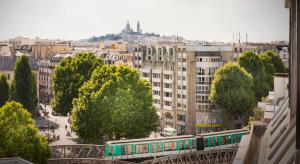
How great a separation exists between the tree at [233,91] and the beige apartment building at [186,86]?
8.42 feet

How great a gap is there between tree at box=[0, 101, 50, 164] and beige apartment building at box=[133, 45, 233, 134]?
21.3m

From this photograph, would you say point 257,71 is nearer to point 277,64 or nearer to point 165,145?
point 277,64

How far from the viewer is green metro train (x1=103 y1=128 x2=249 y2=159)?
2520 centimetres

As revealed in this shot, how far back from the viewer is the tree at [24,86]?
40188 mm

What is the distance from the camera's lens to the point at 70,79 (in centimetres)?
3609

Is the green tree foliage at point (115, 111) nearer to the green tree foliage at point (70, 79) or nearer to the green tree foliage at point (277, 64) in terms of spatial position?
the green tree foliage at point (70, 79)

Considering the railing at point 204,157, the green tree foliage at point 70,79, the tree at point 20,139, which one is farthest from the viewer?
the green tree foliage at point 70,79

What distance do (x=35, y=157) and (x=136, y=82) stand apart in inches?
409

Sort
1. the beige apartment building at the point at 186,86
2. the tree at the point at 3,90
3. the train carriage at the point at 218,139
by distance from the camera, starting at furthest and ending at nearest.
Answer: the beige apartment building at the point at 186,86
the tree at the point at 3,90
the train carriage at the point at 218,139

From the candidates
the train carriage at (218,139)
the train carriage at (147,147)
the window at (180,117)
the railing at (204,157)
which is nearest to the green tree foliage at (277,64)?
the window at (180,117)

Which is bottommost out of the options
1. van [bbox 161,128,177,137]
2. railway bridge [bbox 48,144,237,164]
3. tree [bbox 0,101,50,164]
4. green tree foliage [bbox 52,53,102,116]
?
van [bbox 161,128,177,137]

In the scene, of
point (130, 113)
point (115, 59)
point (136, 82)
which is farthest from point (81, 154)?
point (115, 59)

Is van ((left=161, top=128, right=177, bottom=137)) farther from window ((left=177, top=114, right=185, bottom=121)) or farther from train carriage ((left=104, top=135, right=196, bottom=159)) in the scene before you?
train carriage ((left=104, top=135, right=196, bottom=159))

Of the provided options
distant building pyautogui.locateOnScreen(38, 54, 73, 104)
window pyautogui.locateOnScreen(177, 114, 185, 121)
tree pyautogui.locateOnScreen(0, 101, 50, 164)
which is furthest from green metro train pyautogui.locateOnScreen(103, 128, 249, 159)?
distant building pyautogui.locateOnScreen(38, 54, 73, 104)
